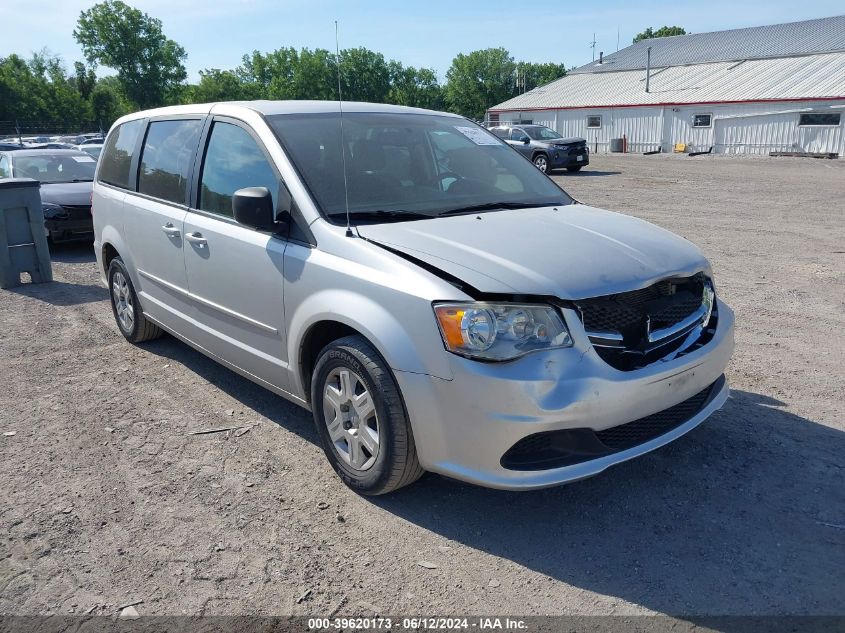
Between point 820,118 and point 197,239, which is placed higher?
point 197,239

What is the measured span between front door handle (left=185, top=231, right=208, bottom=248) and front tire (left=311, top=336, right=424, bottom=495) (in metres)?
1.32

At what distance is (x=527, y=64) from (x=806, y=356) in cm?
11042

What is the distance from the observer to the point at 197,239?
438 cm

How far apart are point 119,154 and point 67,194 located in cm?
590

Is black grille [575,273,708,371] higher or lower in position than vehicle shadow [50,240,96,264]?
higher

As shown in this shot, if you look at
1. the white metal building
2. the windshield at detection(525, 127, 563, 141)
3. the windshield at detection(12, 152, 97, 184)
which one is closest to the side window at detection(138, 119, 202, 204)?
the windshield at detection(12, 152, 97, 184)

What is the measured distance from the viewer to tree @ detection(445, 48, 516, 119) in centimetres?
9400

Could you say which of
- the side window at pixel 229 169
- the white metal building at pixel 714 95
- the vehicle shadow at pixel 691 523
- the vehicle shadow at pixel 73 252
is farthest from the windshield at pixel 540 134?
the vehicle shadow at pixel 691 523

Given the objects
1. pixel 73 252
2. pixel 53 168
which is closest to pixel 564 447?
pixel 73 252

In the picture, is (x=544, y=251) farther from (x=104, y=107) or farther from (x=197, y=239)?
(x=104, y=107)

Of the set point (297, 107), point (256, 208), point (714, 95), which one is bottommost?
point (256, 208)

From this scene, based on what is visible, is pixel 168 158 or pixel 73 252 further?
pixel 73 252

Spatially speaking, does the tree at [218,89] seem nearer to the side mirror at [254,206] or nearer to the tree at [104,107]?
the tree at [104,107]

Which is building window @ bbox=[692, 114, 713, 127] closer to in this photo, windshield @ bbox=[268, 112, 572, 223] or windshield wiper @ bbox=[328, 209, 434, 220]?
windshield @ bbox=[268, 112, 572, 223]
